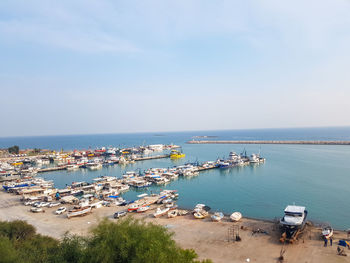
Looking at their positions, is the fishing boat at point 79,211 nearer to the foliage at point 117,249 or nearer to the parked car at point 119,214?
the parked car at point 119,214

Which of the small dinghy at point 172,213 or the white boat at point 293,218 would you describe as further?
the small dinghy at point 172,213

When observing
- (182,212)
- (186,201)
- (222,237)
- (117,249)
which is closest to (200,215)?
(182,212)

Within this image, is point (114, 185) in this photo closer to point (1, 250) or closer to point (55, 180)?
point (55, 180)

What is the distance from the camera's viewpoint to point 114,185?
155 ft

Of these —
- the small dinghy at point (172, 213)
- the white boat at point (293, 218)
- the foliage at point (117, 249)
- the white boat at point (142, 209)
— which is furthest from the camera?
the white boat at point (142, 209)

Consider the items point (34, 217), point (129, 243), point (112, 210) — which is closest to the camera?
point (129, 243)

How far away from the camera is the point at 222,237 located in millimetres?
23156

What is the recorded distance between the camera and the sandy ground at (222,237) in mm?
19312

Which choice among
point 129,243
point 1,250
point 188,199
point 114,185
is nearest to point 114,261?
point 129,243

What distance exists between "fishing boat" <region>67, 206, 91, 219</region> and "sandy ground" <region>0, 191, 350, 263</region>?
74 centimetres

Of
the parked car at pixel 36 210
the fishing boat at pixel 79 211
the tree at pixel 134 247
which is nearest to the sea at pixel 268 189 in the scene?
the fishing boat at pixel 79 211

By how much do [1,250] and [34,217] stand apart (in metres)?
19.4

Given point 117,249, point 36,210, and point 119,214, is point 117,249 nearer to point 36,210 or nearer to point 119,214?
point 119,214

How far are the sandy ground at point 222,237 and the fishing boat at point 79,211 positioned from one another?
0.74 m
